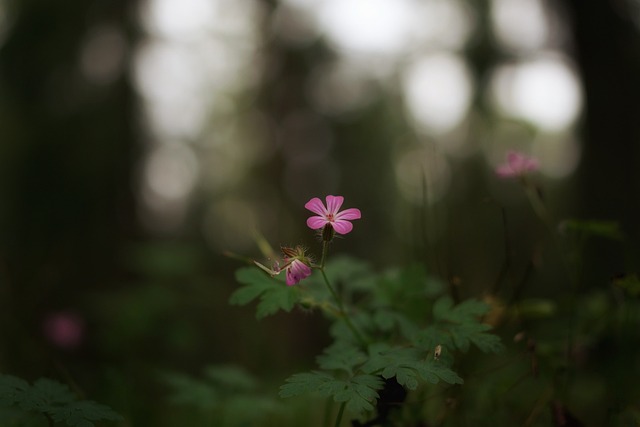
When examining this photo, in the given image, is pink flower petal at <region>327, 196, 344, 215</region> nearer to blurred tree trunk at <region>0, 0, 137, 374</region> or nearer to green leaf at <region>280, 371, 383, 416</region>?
green leaf at <region>280, 371, 383, 416</region>

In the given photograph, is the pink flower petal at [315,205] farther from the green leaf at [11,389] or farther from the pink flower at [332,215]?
the green leaf at [11,389]

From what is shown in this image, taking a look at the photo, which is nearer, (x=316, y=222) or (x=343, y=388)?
(x=343, y=388)

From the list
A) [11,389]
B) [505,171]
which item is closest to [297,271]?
[11,389]

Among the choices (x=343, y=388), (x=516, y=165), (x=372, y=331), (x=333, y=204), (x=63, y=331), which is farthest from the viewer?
(x=63, y=331)

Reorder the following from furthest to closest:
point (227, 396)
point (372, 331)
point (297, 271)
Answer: point (227, 396) → point (372, 331) → point (297, 271)

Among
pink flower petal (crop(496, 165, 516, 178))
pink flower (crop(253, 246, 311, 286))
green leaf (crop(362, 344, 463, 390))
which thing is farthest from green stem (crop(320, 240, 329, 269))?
pink flower petal (crop(496, 165, 516, 178))

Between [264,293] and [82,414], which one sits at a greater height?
[264,293]

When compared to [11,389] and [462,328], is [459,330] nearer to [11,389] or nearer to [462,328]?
[462,328]
